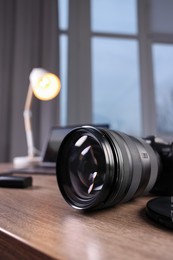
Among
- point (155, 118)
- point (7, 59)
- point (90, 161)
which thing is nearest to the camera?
point (90, 161)

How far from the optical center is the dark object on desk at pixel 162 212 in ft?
0.82

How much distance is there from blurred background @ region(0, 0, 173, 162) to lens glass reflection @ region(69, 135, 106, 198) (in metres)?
1.38

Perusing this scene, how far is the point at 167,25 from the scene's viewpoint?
7.33 ft

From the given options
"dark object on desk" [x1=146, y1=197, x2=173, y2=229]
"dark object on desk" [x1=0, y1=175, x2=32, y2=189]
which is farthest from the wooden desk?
"dark object on desk" [x1=0, y1=175, x2=32, y2=189]

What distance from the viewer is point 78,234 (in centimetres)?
23

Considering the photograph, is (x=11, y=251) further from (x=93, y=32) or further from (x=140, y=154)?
(x=93, y=32)

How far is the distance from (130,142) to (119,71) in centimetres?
187

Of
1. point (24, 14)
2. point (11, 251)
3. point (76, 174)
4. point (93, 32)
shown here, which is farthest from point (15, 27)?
point (11, 251)

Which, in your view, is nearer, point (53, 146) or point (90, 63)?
point (53, 146)

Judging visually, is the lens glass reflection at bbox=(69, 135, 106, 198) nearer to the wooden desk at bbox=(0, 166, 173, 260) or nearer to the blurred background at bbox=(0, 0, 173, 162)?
the wooden desk at bbox=(0, 166, 173, 260)

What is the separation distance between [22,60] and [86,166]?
1.60 meters

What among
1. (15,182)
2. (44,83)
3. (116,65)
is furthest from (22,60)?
(15,182)

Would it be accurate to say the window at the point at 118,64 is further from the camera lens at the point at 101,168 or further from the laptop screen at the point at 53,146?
the camera lens at the point at 101,168

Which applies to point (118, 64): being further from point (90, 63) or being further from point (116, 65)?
point (90, 63)
